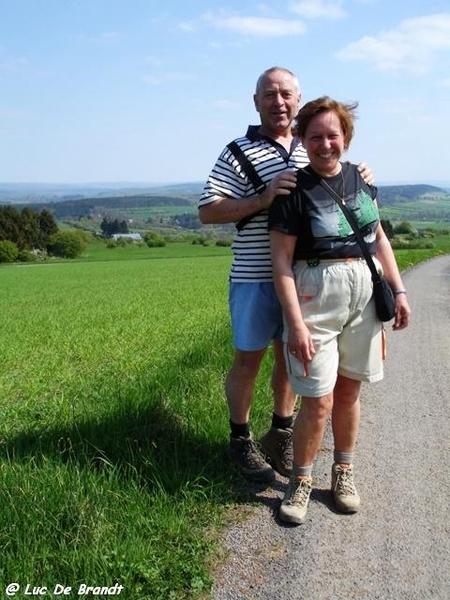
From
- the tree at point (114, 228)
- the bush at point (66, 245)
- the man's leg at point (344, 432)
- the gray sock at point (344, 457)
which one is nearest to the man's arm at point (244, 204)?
the man's leg at point (344, 432)

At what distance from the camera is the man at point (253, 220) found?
3.37m

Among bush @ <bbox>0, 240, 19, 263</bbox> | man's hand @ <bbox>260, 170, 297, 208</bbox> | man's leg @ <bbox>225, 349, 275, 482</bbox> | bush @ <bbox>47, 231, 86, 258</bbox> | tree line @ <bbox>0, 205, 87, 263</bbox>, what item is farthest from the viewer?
bush @ <bbox>47, 231, 86, 258</bbox>

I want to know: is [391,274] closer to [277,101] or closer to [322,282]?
[322,282]

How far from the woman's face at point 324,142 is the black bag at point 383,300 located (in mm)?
632

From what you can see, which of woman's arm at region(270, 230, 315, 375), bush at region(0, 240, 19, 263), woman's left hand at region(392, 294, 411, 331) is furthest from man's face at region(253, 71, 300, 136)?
bush at region(0, 240, 19, 263)

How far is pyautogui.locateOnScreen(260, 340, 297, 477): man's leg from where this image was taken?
3770 millimetres

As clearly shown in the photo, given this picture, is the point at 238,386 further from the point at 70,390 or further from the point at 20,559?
the point at 70,390

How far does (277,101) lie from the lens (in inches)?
132

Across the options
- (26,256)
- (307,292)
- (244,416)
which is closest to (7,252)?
(26,256)

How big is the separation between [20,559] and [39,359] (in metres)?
6.96

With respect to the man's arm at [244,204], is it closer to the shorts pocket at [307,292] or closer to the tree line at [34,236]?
the shorts pocket at [307,292]

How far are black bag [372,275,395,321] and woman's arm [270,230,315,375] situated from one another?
0.42 metres

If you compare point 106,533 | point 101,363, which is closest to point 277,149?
point 106,533

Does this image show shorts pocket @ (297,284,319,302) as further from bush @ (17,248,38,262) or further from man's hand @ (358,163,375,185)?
bush @ (17,248,38,262)
